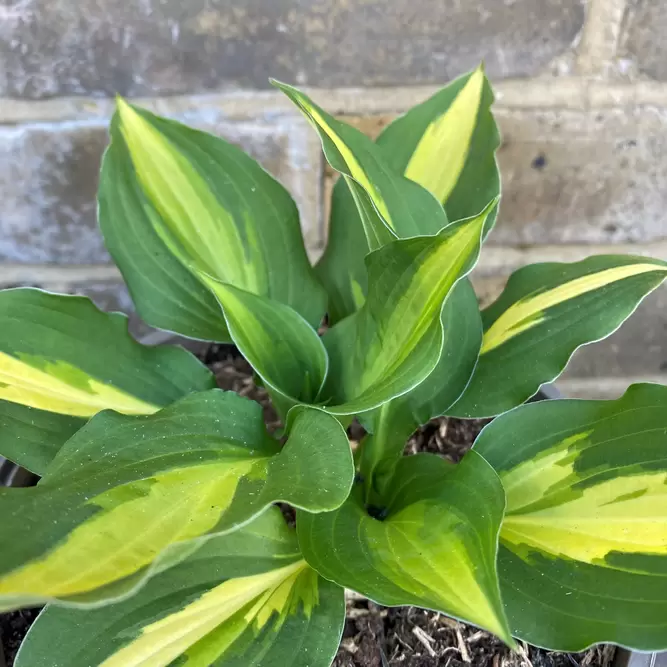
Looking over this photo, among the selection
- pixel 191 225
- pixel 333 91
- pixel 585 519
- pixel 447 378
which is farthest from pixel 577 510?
pixel 333 91

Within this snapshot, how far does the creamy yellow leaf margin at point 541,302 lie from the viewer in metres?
0.50

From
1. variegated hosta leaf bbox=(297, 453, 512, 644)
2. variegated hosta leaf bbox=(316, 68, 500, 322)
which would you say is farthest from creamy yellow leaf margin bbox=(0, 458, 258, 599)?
variegated hosta leaf bbox=(316, 68, 500, 322)

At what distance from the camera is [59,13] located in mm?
681

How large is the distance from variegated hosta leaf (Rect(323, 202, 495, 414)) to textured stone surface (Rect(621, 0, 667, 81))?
1.79 ft

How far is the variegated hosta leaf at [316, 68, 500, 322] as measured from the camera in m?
0.59

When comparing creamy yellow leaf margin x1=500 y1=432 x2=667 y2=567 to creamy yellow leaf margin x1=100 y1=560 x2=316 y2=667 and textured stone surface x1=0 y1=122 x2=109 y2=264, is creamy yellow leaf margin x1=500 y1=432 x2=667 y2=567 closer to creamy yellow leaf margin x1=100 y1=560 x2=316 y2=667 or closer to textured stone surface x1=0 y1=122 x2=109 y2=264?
creamy yellow leaf margin x1=100 y1=560 x2=316 y2=667

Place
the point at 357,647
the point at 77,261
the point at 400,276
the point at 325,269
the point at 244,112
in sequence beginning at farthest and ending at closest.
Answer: the point at 77,261 < the point at 244,112 < the point at 325,269 < the point at 357,647 < the point at 400,276

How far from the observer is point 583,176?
2.67ft

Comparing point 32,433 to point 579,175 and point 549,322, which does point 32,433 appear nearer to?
point 549,322

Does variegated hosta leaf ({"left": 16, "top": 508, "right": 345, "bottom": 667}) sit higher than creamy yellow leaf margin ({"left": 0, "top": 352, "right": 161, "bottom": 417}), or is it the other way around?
creamy yellow leaf margin ({"left": 0, "top": 352, "right": 161, "bottom": 417})

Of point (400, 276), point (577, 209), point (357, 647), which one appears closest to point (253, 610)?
point (357, 647)

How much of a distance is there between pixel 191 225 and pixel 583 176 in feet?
1.77

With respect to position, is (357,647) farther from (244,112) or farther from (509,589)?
(244,112)

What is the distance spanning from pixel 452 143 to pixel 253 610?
0.47m
